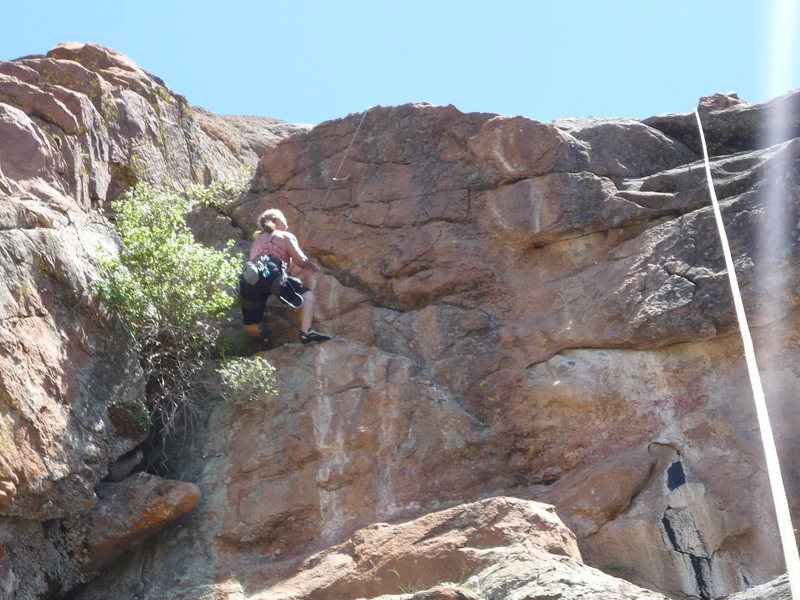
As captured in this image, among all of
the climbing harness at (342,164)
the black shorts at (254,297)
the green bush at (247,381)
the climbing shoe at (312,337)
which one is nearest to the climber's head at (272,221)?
the black shorts at (254,297)

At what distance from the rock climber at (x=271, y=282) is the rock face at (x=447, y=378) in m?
0.26

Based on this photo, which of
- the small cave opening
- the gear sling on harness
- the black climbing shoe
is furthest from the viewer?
the black climbing shoe

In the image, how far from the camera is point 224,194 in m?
11.9

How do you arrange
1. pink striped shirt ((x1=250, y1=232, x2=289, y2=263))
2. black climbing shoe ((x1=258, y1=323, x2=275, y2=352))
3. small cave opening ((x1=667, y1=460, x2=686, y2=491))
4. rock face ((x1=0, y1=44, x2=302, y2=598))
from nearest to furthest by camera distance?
1. rock face ((x1=0, y1=44, x2=302, y2=598))
2. small cave opening ((x1=667, y1=460, x2=686, y2=491))
3. pink striped shirt ((x1=250, y1=232, x2=289, y2=263))
4. black climbing shoe ((x1=258, y1=323, x2=275, y2=352))

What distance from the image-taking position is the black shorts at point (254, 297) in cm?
977

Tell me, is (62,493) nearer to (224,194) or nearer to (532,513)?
(532,513)

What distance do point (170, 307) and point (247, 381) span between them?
1.01 m

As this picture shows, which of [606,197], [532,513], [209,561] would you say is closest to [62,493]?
[209,561]

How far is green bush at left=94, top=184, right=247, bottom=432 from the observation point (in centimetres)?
916

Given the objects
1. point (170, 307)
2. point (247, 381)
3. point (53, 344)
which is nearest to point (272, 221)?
point (170, 307)

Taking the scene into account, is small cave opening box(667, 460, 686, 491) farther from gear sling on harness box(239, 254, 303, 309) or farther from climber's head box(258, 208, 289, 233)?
climber's head box(258, 208, 289, 233)

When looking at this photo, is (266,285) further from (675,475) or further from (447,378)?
(675,475)

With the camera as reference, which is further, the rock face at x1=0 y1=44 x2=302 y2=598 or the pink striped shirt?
the pink striped shirt

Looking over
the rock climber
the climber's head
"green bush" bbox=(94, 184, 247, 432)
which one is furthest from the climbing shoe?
the climber's head
